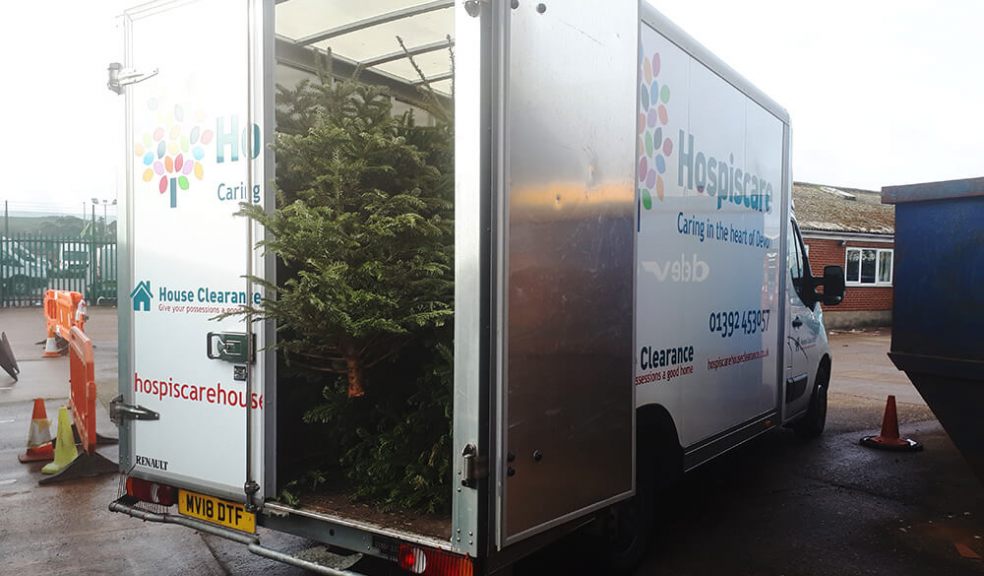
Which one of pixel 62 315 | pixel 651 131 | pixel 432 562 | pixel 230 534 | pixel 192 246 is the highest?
pixel 651 131

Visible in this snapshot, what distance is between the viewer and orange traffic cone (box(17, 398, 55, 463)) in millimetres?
6773

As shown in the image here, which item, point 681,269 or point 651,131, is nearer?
point 651,131

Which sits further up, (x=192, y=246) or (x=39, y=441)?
(x=192, y=246)

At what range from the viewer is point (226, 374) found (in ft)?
11.8

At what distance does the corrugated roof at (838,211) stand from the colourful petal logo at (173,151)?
1978 centimetres

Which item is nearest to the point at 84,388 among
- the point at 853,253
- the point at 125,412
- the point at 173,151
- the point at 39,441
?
the point at 39,441

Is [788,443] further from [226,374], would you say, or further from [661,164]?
[226,374]

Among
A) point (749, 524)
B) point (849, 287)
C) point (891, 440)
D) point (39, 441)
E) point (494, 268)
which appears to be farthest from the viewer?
point (849, 287)

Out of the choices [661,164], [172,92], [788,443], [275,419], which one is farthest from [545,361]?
[788,443]

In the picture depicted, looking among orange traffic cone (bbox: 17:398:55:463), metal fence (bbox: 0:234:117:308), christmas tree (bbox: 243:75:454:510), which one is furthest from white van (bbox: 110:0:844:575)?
metal fence (bbox: 0:234:117:308)

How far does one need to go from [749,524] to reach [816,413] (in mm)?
3029

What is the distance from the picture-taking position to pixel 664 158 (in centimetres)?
414

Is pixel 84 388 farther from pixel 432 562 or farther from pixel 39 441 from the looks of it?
pixel 432 562

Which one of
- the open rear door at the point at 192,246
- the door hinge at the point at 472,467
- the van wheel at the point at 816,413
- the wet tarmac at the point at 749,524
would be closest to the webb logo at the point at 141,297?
the open rear door at the point at 192,246
